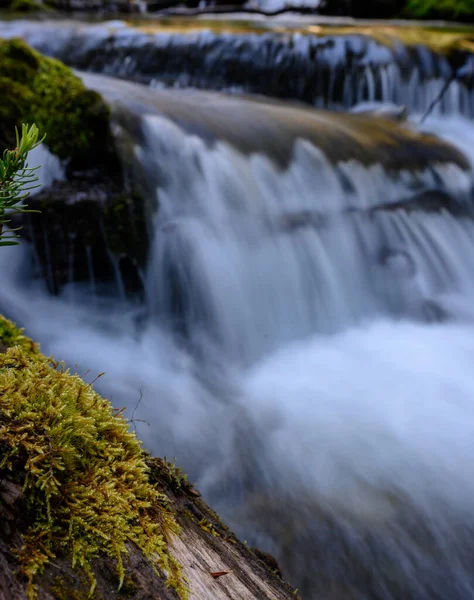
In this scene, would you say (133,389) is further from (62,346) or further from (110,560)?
(110,560)

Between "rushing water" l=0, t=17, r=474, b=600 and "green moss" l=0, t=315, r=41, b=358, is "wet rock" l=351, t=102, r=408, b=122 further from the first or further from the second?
"green moss" l=0, t=315, r=41, b=358

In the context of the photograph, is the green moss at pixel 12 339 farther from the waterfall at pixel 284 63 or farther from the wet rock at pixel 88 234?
the waterfall at pixel 284 63

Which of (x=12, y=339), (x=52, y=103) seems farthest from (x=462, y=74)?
(x=12, y=339)

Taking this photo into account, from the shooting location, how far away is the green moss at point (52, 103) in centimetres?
488

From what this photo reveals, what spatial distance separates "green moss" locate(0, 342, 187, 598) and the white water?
7.65 feet

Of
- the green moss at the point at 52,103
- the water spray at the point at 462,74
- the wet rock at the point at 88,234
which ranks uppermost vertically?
the water spray at the point at 462,74

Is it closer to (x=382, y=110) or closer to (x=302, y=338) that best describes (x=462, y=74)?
(x=382, y=110)

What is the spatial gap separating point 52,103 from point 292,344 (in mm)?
3710

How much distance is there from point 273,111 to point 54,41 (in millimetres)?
6947

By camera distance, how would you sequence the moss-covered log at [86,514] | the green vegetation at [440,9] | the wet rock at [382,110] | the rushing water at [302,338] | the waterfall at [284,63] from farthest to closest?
the green vegetation at [440,9]
the waterfall at [284,63]
the wet rock at [382,110]
the rushing water at [302,338]
the moss-covered log at [86,514]

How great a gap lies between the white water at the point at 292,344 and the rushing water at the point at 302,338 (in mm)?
19

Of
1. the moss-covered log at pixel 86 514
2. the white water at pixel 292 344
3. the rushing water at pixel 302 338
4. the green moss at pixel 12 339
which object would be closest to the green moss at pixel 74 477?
the moss-covered log at pixel 86 514

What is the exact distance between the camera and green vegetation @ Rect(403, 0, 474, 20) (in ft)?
54.6

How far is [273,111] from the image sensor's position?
8398 mm
